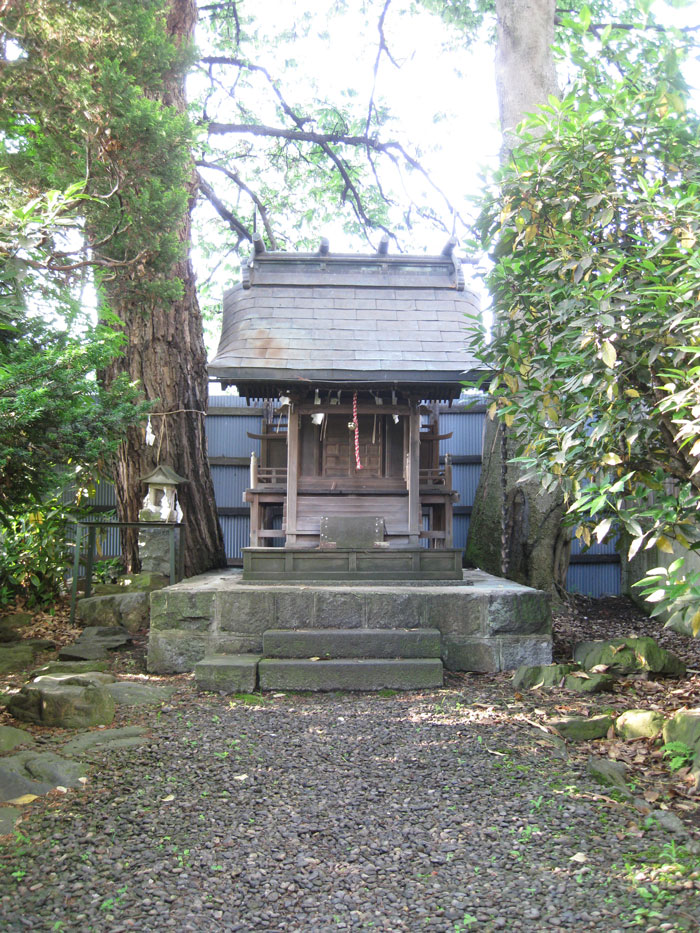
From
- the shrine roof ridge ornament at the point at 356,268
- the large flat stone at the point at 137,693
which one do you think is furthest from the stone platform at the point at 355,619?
the shrine roof ridge ornament at the point at 356,268

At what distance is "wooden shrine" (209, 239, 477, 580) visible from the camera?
237 inches

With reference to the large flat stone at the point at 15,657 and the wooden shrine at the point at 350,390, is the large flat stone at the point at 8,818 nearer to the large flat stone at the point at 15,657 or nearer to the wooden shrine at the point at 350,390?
the large flat stone at the point at 15,657

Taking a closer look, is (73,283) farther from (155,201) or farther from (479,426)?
(479,426)

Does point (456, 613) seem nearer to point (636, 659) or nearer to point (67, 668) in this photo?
point (636, 659)

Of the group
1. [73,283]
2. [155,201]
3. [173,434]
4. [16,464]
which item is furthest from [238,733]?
[173,434]

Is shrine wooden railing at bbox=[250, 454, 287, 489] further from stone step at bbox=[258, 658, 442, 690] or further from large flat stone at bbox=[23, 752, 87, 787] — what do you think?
large flat stone at bbox=[23, 752, 87, 787]

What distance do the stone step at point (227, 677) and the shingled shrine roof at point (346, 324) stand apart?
2.41m

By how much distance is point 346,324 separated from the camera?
6.70m

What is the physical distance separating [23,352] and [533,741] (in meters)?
3.23

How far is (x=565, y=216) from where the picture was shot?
3.60 m

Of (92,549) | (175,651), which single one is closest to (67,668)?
(175,651)

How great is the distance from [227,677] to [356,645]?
3.16ft

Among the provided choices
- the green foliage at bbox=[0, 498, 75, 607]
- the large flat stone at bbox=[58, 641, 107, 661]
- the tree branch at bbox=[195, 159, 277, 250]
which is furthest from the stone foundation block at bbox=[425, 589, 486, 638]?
the tree branch at bbox=[195, 159, 277, 250]

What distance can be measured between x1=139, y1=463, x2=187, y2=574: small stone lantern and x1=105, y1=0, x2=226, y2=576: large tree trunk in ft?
1.14
